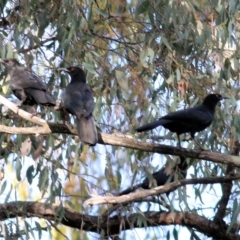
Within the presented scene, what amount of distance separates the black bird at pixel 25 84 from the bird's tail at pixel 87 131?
0.47 meters

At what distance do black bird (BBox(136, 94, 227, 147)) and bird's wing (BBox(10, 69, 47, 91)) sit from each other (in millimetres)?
886

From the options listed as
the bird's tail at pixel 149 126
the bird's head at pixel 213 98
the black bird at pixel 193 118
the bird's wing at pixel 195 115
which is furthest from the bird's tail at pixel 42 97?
the bird's head at pixel 213 98

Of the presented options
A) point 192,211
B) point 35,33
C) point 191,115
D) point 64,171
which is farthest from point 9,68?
point 192,211

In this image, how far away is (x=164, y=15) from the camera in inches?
219

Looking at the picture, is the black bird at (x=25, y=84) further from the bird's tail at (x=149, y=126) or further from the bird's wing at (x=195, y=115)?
the bird's wing at (x=195, y=115)

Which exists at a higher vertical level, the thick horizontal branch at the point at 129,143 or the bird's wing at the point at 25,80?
the bird's wing at the point at 25,80

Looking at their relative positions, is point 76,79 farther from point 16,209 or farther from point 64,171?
point 16,209

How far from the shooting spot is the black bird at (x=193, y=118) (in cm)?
562

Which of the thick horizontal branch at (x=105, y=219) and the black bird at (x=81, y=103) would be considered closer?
the black bird at (x=81, y=103)

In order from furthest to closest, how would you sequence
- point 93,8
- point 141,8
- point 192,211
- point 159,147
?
point 192,211, point 93,8, point 141,8, point 159,147

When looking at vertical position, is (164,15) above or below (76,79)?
above

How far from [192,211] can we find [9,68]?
5.72 feet

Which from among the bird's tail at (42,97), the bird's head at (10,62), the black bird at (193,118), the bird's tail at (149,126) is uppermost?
the bird's head at (10,62)

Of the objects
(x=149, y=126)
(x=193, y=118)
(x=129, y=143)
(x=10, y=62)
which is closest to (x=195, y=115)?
(x=193, y=118)
